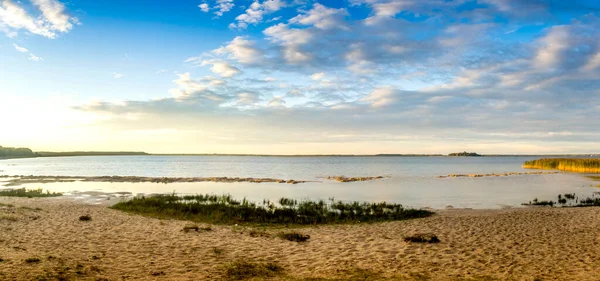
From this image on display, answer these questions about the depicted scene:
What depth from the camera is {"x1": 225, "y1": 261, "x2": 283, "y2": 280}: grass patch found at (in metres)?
11.0

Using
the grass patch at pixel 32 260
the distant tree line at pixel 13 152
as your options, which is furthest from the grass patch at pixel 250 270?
the distant tree line at pixel 13 152

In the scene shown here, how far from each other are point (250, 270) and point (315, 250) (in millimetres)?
3645

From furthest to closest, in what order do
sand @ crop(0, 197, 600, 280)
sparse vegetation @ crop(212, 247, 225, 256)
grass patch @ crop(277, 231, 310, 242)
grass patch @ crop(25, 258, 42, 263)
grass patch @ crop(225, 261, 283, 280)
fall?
1. grass patch @ crop(277, 231, 310, 242)
2. sparse vegetation @ crop(212, 247, 225, 256)
3. grass patch @ crop(25, 258, 42, 263)
4. sand @ crop(0, 197, 600, 280)
5. grass patch @ crop(225, 261, 283, 280)

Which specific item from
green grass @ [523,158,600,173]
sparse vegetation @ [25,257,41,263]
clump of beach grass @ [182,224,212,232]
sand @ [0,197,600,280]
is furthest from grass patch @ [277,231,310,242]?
green grass @ [523,158,600,173]

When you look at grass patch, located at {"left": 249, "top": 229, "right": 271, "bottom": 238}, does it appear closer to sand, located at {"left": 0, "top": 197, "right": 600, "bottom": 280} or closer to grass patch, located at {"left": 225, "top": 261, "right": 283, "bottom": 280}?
sand, located at {"left": 0, "top": 197, "right": 600, "bottom": 280}

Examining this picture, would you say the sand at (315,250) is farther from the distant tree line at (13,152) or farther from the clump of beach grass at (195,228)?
the distant tree line at (13,152)

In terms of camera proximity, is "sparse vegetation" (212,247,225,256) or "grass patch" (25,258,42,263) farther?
"sparse vegetation" (212,247,225,256)

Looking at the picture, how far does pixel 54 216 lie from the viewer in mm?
21828

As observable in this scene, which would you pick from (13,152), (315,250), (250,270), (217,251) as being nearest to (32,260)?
(217,251)

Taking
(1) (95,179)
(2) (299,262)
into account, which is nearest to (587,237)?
(2) (299,262)

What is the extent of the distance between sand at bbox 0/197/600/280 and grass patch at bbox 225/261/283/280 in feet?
1.20

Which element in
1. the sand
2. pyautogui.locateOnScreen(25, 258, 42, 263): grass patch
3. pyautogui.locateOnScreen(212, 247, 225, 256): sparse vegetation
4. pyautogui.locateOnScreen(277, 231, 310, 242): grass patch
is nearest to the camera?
the sand

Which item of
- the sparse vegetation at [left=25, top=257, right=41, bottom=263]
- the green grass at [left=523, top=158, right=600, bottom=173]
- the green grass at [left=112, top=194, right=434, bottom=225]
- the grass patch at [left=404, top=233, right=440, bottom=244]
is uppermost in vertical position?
the green grass at [left=523, top=158, right=600, bottom=173]

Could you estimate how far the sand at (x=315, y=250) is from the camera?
1126 cm
